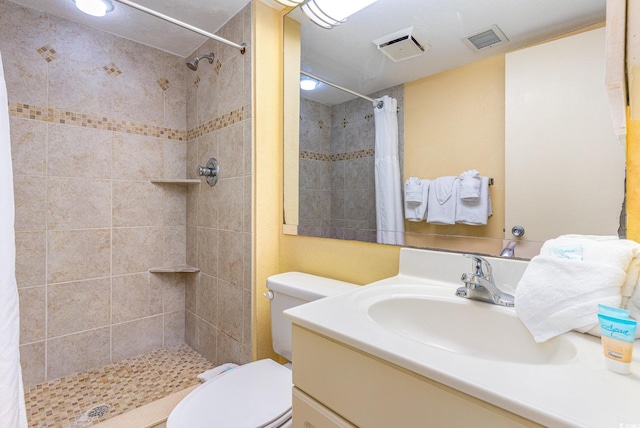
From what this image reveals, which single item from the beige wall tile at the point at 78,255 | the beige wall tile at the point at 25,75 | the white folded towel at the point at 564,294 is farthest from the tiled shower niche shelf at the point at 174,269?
the white folded towel at the point at 564,294

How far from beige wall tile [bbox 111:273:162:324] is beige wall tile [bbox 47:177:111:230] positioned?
14.6 inches

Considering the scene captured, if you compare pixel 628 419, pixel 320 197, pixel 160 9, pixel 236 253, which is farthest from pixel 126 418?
pixel 160 9

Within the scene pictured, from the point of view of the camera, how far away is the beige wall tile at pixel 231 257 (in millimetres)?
1599

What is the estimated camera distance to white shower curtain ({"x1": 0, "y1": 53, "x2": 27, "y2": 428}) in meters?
0.67

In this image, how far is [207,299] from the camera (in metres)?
1.87

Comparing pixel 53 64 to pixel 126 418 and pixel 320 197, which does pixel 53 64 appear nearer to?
pixel 320 197

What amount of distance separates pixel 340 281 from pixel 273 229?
484 mm

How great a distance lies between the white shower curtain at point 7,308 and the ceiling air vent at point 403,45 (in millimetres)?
1153

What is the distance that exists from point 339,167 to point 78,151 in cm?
149

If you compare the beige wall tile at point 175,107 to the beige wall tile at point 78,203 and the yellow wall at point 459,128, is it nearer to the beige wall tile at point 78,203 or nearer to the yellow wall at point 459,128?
the beige wall tile at point 78,203

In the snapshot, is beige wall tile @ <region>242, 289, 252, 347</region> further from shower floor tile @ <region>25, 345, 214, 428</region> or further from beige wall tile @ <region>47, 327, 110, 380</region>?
beige wall tile @ <region>47, 327, 110, 380</region>

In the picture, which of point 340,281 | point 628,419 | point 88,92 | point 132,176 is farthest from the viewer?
point 132,176

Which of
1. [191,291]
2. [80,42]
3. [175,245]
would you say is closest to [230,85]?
[80,42]

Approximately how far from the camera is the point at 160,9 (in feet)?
5.17
